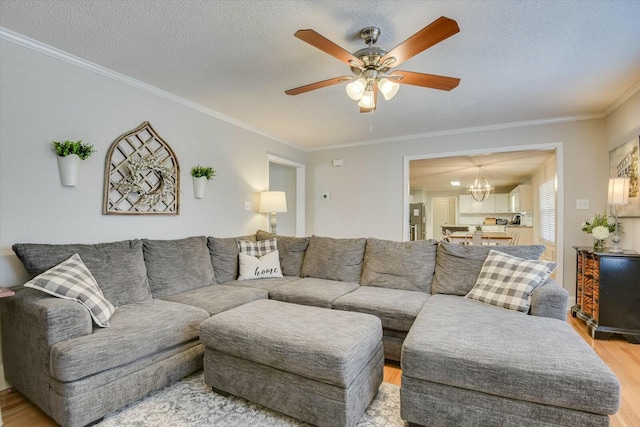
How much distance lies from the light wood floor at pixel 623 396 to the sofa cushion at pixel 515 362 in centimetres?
59

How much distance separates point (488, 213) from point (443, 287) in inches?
331

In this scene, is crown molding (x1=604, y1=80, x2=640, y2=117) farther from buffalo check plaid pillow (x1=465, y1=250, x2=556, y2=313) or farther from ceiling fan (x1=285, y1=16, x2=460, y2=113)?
ceiling fan (x1=285, y1=16, x2=460, y2=113)

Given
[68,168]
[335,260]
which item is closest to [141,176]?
[68,168]

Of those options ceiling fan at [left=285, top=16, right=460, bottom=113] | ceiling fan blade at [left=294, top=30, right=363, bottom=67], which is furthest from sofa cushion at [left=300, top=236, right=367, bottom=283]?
ceiling fan blade at [left=294, top=30, right=363, bottom=67]

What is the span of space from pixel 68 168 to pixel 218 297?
1.51m

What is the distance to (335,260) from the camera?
3.32m

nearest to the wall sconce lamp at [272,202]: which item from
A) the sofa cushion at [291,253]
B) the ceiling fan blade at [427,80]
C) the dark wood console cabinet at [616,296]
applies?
the sofa cushion at [291,253]

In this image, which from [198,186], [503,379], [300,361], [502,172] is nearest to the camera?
[503,379]

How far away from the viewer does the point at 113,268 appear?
233 cm

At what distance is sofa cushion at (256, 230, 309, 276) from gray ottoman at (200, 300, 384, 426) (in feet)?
5.03

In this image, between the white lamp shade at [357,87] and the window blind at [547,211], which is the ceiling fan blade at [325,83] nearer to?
the white lamp shade at [357,87]

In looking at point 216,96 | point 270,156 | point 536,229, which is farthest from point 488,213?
point 216,96

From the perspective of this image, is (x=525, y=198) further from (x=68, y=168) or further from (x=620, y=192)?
(x=68, y=168)

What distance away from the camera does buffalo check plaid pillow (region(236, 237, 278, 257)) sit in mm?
3492
